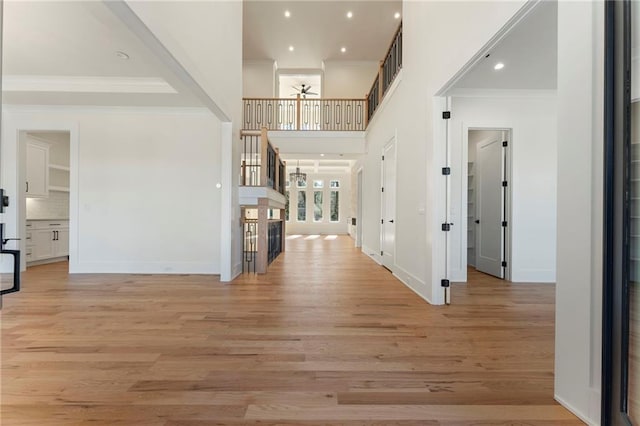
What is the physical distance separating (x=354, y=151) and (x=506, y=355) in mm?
7107

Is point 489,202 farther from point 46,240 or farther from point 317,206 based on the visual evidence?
point 317,206

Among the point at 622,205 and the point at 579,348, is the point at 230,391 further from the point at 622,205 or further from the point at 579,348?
the point at 622,205

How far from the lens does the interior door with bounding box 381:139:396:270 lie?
5.40m

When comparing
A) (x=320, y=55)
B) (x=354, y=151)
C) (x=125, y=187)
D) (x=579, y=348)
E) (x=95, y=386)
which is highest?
(x=320, y=55)

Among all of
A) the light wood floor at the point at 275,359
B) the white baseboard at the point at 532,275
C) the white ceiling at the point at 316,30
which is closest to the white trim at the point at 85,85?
the light wood floor at the point at 275,359

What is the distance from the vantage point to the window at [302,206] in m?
15.9

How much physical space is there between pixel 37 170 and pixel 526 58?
815 cm

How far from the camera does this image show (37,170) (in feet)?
19.6

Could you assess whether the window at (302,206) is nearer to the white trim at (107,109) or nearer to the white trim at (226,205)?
the white trim at (107,109)

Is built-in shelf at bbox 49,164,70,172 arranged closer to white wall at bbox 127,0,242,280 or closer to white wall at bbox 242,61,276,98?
white wall at bbox 127,0,242,280

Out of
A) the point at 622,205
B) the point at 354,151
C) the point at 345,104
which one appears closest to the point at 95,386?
the point at 622,205

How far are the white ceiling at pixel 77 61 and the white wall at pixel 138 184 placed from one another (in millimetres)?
396

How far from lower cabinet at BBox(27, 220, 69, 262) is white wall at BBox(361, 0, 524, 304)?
6588 millimetres

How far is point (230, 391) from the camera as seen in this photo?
179cm
